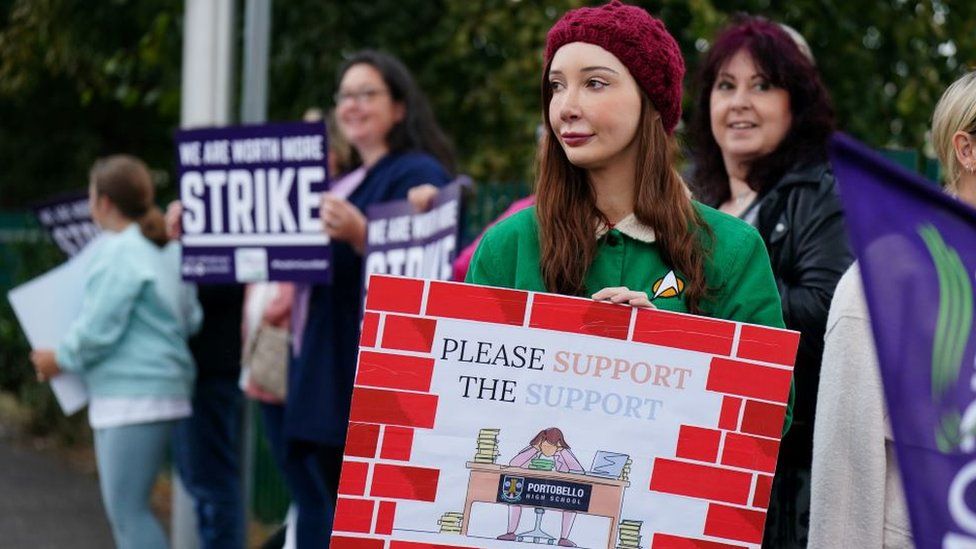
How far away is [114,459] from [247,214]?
105cm

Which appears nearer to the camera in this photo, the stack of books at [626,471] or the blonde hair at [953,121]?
Result: the stack of books at [626,471]

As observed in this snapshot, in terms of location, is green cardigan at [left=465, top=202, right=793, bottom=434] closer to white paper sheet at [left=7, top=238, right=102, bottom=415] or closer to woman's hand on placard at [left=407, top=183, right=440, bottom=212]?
Result: woman's hand on placard at [left=407, top=183, right=440, bottom=212]

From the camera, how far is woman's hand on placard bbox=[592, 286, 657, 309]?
8.11ft

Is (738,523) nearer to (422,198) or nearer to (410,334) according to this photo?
(410,334)

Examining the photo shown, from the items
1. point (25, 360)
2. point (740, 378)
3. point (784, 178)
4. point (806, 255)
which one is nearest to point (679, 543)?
point (740, 378)

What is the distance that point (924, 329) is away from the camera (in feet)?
5.87

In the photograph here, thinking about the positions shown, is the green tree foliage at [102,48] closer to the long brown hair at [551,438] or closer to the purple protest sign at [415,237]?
the purple protest sign at [415,237]

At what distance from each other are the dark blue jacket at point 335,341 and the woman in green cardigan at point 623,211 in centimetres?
229

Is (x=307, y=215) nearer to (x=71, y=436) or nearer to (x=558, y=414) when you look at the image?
(x=558, y=414)

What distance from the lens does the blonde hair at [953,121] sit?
2793mm

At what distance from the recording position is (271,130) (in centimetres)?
538

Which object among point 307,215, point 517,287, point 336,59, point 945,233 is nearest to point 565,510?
point 517,287

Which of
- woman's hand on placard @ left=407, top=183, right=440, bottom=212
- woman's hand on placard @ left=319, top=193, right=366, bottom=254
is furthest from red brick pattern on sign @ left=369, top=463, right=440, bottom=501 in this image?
woman's hand on placard @ left=319, top=193, right=366, bottom=254

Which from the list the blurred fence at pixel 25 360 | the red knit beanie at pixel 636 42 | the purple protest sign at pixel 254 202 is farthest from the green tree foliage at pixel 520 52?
the red knit beanie at pixel 636 42
